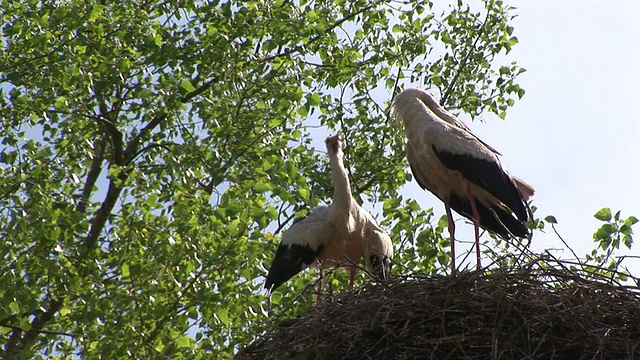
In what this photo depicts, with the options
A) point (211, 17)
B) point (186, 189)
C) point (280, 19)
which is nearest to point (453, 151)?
point (186, 189)

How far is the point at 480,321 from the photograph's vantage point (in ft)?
17.0

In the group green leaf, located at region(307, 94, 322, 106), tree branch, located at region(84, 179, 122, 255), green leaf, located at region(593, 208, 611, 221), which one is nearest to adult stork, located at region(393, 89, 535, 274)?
green leaf, located at region(593, 208, 611, 221)

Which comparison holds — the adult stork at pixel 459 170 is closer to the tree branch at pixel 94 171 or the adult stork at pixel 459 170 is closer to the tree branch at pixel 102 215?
the tree branch at pixel 102 215

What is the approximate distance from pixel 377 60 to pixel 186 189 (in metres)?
3.33

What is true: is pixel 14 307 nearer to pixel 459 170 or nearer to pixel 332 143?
pixel 332 143

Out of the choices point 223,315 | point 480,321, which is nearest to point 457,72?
point 223,315

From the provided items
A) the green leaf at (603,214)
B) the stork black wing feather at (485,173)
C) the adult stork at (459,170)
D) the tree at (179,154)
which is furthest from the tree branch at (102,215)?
the green leaf at (603,214)

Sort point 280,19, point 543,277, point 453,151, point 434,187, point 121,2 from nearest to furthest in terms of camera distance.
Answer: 1. point 543,277
2. point 453,151
3. point 434,187
4. point 280,19
5. point 121,2

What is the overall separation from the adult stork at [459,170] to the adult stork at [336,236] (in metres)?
0.55

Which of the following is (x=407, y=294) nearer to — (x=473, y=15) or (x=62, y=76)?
(x=62, y=76)

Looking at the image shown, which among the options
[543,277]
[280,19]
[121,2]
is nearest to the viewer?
[543,277]

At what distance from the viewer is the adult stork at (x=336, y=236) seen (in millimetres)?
8273

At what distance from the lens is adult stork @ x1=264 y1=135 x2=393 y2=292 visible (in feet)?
27.1

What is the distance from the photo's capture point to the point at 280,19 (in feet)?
35.7
